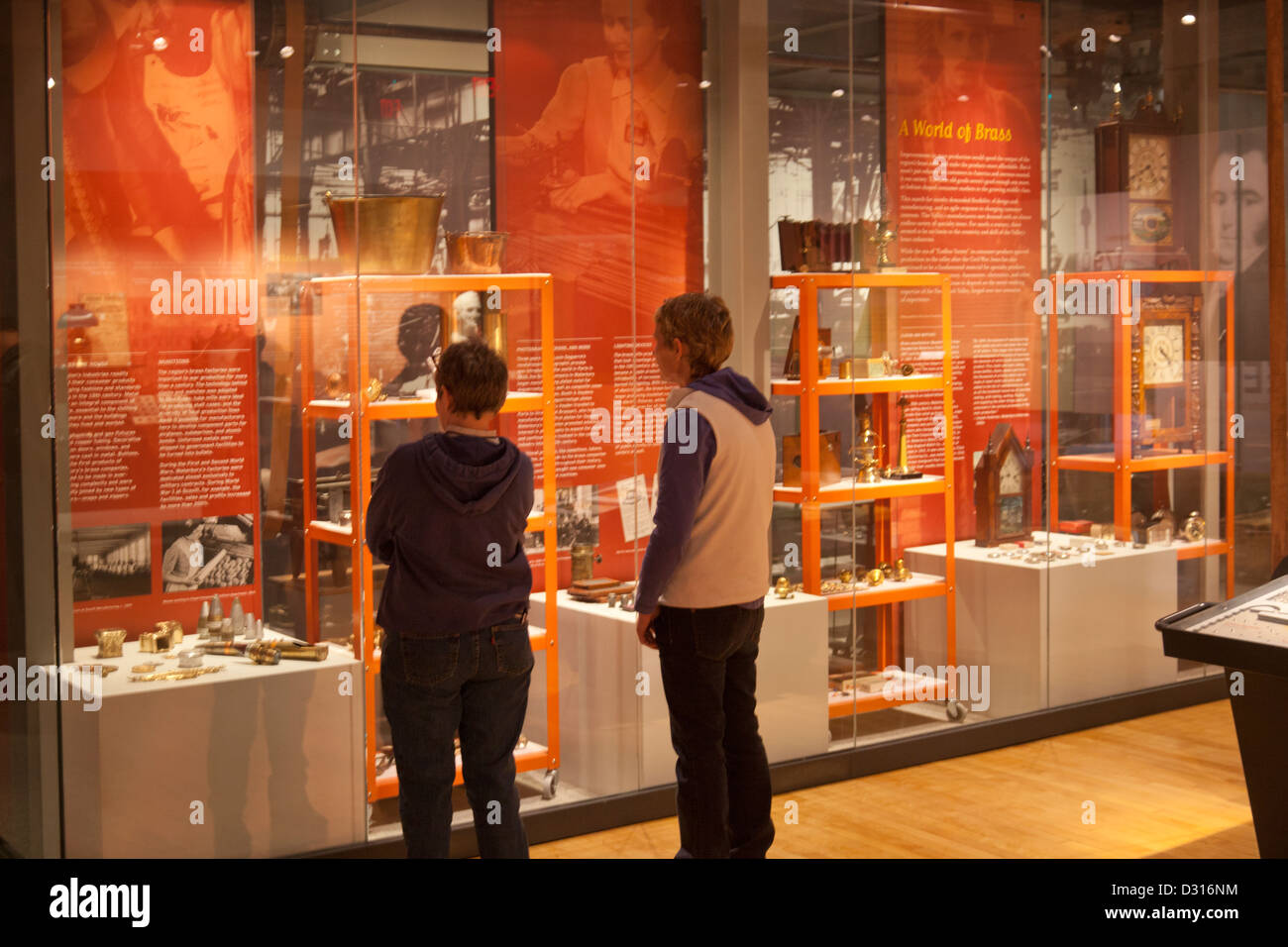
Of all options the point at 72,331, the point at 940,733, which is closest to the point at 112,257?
the point at 72,331

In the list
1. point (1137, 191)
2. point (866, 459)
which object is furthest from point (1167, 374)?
point (866, 459)

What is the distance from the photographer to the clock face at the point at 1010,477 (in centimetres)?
593

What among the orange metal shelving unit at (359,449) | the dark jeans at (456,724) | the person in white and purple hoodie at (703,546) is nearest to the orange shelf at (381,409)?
the orange metal shelving unit at (359,449)

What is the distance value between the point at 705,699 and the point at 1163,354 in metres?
3.59

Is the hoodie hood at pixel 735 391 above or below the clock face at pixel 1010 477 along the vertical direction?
above

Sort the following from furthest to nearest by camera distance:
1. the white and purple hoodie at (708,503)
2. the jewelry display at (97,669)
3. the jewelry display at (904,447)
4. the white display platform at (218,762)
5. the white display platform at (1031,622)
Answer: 1. the white display platform at (1031,622)
2. the jewelry display at (904,447)
3. the jewelry display at (97,669)
4. the white display platform at (218,762)
5. the white and purple hoodie at (708,503)

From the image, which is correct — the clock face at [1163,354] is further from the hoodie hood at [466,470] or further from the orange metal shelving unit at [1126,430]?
the hoodie hood at [466,470]

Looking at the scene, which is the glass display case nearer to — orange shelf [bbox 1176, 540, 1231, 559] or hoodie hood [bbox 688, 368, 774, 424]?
orange shelf [bbox 1176, 540, 1231, 559]

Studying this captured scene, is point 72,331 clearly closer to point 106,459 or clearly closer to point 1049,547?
point 106,459

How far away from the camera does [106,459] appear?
4023 millimetres

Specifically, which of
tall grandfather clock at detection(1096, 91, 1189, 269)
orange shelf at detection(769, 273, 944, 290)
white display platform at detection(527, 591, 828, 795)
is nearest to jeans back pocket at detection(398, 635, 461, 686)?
white display platform at detection(527, 591, 828, 795)

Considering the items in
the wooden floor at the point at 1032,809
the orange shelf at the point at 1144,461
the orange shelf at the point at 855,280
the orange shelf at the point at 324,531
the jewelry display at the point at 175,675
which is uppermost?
the orange shelf at the point at 855,280

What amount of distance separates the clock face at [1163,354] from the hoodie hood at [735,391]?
3.15m

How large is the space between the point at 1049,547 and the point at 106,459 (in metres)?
3.73
